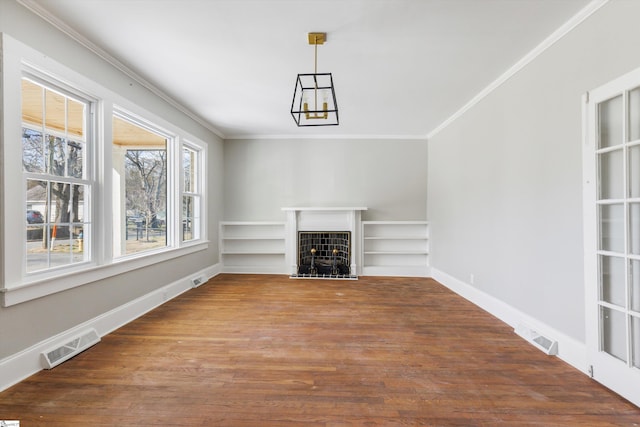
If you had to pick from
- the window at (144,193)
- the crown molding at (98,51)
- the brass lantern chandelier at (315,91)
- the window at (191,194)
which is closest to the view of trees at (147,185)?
the window at (144,193)

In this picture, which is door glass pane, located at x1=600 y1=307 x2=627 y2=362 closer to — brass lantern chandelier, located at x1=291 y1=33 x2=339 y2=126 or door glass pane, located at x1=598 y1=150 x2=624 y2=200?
door glass pane, located at x1=598 y1=150 x2=624 y2=200

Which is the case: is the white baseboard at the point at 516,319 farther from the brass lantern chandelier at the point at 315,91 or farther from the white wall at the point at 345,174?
the brass lantern chandelier at the point at 315,91

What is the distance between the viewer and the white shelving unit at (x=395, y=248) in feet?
16.4

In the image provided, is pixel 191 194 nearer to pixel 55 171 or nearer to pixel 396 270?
pixel 55 171

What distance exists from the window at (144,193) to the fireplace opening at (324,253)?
2319 millimetres

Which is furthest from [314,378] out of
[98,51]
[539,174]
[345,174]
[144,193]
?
[345,174]

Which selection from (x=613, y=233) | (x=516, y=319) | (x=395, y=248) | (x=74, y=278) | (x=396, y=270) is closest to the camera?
(x=613, y=233)

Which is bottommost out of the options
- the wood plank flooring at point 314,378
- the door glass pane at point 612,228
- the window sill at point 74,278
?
the wood plank flooring at point 314,378

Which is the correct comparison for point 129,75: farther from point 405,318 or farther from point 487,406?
point 487,406

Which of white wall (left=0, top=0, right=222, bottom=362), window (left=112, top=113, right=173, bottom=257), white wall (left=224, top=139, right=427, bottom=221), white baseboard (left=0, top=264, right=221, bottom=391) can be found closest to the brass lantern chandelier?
white wall (left=224, top=139, right=427, bottom=221)

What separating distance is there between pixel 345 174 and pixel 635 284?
13.2 ft

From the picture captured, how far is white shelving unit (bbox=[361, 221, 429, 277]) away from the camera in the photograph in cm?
498

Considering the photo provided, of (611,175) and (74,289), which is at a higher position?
(611,175)

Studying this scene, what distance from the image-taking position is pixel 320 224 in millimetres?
5039
